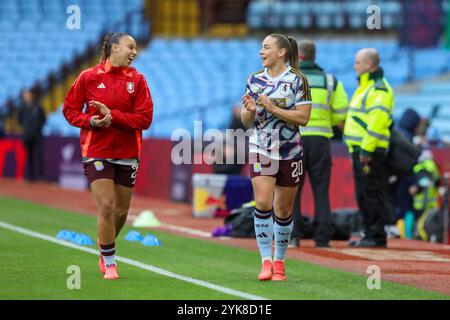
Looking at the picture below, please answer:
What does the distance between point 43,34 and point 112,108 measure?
2806 cm

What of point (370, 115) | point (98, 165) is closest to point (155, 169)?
point (370, 115)

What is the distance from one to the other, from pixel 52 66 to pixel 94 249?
23.7m

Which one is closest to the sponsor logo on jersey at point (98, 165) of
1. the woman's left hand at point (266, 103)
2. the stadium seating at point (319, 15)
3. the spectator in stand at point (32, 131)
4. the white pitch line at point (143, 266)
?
the white pitch line at point (143, 266)

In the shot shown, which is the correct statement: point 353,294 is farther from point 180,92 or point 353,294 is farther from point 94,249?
point 180,92

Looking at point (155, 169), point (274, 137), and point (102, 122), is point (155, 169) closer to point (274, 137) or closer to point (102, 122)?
point (274, 137)

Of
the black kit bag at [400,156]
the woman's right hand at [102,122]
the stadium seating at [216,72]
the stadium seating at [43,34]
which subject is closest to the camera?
the woman's right hand at [102,122]

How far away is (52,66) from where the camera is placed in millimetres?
35625

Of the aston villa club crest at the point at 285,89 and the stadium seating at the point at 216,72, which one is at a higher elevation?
the aston villa club crest at the point at 285,89

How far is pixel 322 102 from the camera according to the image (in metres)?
13.1

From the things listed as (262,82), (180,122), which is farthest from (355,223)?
(180,122)

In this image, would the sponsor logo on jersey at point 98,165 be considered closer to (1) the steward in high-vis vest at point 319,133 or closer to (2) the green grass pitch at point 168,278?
(2) the green grass pitch at point 168,278

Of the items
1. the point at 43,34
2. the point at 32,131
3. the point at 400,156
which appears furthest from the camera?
the point at 43,34

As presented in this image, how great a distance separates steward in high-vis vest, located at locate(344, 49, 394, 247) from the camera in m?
13.3

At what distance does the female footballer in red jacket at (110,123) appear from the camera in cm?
962
